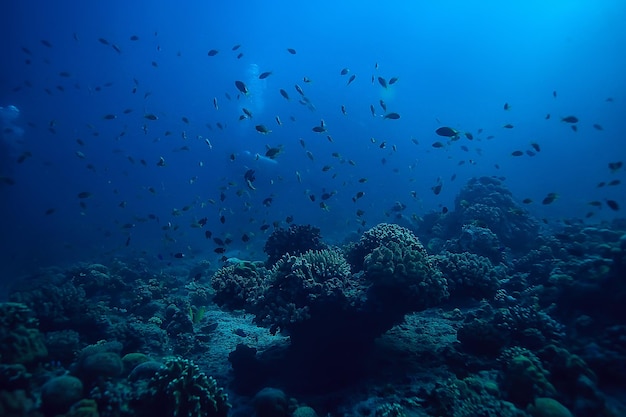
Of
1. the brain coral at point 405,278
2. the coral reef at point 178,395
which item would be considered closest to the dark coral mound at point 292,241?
the brain coral at point 405,278

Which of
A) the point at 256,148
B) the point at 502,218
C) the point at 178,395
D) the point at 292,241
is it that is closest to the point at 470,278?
the point at 292,241

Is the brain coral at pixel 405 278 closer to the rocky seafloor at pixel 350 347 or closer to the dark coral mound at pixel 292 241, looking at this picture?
the rocky seafloor at pixel 350 347

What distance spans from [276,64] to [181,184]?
54895 millimetres

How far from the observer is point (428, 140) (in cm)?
15588

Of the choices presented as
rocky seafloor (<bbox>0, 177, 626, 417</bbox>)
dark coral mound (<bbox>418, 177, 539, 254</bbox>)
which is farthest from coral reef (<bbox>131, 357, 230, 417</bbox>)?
dark coral mound (<bbox>418, 177, 539, 254</bbox>)

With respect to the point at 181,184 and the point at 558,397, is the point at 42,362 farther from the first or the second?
the point at 181,184

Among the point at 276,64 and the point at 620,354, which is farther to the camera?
the point at 276,64

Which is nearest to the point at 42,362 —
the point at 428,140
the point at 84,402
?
the point at 84,402

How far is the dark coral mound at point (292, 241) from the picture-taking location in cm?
1100

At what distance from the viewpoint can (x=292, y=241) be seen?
11055mm

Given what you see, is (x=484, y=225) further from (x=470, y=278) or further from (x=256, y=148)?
(x=256, y=148)

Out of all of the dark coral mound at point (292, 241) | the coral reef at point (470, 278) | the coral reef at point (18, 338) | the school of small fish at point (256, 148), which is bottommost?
the coral reef at point (18, 338)

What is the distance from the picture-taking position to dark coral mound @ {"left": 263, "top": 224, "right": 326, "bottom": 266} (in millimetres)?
11000

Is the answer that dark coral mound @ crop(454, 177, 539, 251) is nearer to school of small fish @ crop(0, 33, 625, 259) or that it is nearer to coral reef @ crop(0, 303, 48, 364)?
school of small fish @ crop(0, 33, 625, 259)
